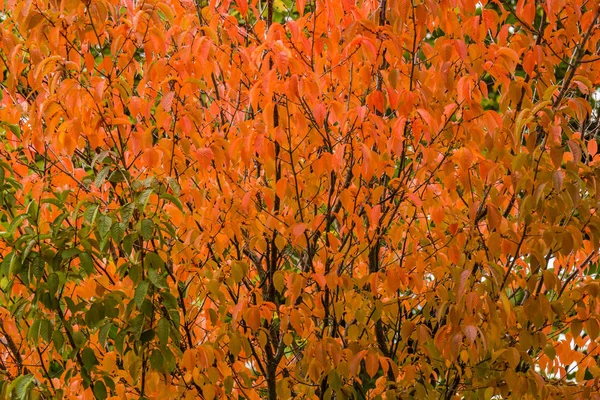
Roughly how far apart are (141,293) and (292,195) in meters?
0.74

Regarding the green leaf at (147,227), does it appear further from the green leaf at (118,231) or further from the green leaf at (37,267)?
the green leaf at (37,267)

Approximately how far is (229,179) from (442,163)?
0.81 meters

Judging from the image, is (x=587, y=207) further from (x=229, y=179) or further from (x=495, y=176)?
(x=229, y=179)

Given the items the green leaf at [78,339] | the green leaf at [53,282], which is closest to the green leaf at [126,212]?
the green leaf at [53,282]

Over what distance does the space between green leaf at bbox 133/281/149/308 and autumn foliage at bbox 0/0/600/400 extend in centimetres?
1

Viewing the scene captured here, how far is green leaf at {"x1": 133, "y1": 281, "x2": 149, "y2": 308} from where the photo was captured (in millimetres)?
2605

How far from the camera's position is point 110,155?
9.33ft

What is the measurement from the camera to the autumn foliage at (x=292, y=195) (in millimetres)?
2713

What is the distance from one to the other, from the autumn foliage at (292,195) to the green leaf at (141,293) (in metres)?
0.01

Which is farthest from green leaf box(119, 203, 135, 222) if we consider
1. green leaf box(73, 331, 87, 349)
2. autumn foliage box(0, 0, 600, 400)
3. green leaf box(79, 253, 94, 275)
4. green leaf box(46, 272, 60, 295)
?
green leaf box(73, 331, 87, 349)

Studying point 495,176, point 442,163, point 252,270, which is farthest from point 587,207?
point 252,270

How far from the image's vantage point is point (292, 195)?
10.1ft

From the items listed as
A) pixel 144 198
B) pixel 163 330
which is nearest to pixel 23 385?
pixel 163 330

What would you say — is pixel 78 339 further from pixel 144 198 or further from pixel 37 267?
pixel 144 198
